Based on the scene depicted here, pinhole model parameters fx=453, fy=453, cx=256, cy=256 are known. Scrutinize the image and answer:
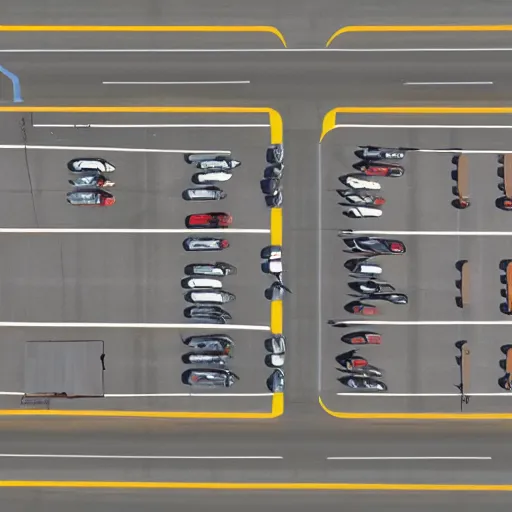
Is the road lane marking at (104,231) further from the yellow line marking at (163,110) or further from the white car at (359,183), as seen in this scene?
the white car at (359,183)

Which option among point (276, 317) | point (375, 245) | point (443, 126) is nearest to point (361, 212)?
point (375, 245)

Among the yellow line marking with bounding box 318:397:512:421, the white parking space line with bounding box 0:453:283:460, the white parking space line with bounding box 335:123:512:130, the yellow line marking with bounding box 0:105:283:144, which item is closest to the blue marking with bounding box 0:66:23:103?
the yellow line marking with bounding box 0:105:283:144

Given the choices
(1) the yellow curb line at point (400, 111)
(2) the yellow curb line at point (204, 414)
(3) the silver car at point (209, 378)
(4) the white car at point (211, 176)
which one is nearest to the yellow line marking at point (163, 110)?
(1) the yellow curb line at point (400, 111)

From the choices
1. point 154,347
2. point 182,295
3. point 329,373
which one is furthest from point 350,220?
point 154,347

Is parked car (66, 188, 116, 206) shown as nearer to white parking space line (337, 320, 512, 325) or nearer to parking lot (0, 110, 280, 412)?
parking lot (0, 110, 280, 412)

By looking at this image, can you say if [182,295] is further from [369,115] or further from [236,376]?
[369,115]

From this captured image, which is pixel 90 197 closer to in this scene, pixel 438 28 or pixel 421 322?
pixel 421 322
